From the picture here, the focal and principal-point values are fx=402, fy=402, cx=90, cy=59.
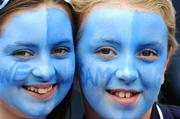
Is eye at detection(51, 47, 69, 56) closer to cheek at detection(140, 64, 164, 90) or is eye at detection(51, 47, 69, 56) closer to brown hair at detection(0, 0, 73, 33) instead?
brown hair at detection(0, 0, 73, 33)

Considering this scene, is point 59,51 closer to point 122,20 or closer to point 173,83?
point 122,20

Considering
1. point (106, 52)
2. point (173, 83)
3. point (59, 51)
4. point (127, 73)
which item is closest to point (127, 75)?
point (127, 73)

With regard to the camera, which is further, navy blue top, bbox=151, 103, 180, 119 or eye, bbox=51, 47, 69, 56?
navy blue top, bbox=151, 103, 180, 119

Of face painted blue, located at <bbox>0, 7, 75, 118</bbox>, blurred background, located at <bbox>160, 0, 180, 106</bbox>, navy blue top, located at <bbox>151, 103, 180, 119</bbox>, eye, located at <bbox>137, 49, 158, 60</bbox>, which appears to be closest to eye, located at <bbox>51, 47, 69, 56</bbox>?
face painted blue, located at <bbox>0, 7, 75, 118</bbox>

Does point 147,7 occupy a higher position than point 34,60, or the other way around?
point 147,7

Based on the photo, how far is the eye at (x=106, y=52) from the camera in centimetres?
131

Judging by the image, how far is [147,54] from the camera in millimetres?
1333

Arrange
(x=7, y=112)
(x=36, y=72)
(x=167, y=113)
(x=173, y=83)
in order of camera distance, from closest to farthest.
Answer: (x=36, y=72) → (x=7, y=112) → (x=167, y=113) → (x=173, y=83)

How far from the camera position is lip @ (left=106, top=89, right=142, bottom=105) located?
4.31 ft

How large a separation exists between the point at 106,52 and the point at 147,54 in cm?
14

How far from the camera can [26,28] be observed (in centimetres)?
124

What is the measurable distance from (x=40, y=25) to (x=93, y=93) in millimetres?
285

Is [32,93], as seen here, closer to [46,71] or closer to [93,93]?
[46,71]

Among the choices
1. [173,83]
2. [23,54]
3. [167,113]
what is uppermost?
[23,54]
